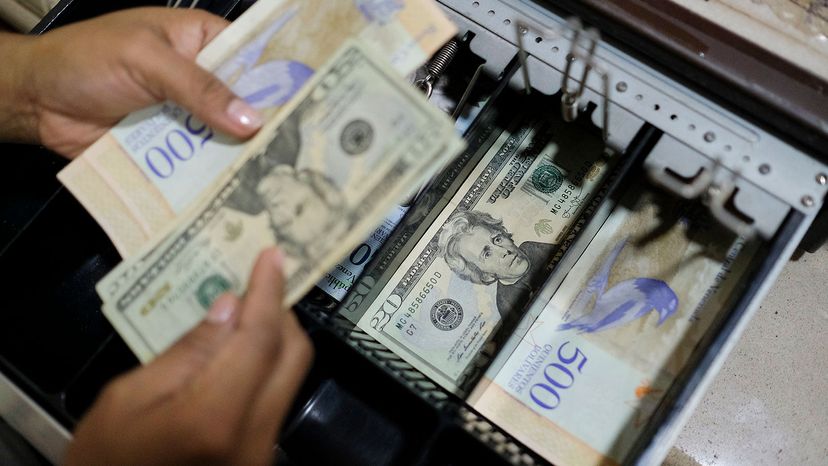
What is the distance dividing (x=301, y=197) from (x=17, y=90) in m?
0.44

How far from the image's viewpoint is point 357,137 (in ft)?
2.20

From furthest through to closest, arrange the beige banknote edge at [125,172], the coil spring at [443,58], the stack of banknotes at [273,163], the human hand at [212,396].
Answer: the coil spring at [443,58] < the beige banknote edge at [125,172] < the stack of banknotes at [273,163] < the human hand at [212,396]

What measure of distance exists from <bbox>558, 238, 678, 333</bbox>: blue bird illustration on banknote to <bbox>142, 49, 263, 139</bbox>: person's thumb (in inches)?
19.7

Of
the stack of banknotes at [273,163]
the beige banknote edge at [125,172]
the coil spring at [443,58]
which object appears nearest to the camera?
the stack of banknotes at [273,163]

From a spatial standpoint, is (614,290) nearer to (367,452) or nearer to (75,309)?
(367,452)

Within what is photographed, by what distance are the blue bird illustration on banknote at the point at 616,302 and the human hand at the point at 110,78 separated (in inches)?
19.8

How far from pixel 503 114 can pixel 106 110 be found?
0.54 m

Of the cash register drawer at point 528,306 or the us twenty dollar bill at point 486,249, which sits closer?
the cash register drawer at point 528,306

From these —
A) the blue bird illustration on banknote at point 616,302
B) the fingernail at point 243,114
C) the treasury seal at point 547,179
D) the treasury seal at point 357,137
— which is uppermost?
the treasury seal at point 547,179

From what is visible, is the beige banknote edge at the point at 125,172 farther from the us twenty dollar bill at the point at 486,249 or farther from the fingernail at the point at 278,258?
the us twenty dollar bill at the point at 486,249

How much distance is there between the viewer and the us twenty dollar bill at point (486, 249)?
90 cm

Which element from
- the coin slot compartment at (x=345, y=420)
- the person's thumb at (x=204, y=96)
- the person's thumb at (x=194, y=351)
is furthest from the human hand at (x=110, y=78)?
the coin slot compartment at (x=345, y=420)

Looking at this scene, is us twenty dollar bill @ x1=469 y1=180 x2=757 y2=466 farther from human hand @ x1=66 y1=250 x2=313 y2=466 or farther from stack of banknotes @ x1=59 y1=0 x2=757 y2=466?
human hand @ x1=66 y1=250 x2=313 y2=466

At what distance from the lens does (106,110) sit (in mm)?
782
